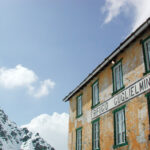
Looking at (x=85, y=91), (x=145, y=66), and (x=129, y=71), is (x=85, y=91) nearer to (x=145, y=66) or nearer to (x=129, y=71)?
(x=129, y=71)

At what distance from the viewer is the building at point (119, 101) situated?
488 inches

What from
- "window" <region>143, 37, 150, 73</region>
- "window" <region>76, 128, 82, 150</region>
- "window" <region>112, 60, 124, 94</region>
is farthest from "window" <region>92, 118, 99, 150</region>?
"window" <region>143, 37, 150, 73</region>

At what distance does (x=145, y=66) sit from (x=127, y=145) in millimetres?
3955

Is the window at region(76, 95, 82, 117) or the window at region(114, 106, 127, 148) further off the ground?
the window at region(76, 95, 82, 117)

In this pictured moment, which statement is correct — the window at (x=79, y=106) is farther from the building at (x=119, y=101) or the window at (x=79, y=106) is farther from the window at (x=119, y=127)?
the window at (x=119, y=127)

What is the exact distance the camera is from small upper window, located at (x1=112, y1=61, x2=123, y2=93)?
48.6ft

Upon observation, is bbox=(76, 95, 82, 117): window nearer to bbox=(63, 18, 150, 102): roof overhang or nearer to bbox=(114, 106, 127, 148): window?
bbox=(63, 18, 150, 102): roof overhang

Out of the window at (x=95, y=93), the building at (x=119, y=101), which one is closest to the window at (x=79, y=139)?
the building at (x=119, y=101)

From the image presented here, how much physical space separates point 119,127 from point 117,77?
9.51 ft

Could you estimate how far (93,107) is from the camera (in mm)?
17594

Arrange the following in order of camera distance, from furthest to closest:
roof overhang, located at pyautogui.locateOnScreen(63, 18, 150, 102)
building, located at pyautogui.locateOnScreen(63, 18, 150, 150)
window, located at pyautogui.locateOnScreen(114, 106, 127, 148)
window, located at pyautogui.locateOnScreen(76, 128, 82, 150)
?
window, located at pyautogui.locateOnScreen(76, 128, 82, 150)
window, located at pyautogui.locateOnScreen(114, 106, 127, 148)
roof overhang, located at pyautogui.locateOnScreen(63, 18, 150, 102)
building, located at pyautogui.locateOnScreen(63, 18, 150, 150)

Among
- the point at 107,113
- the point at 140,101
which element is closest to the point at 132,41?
the point at 140,101

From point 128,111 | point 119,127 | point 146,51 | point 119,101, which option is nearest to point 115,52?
point 146,51

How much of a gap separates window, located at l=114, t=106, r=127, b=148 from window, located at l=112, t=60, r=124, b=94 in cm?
125
